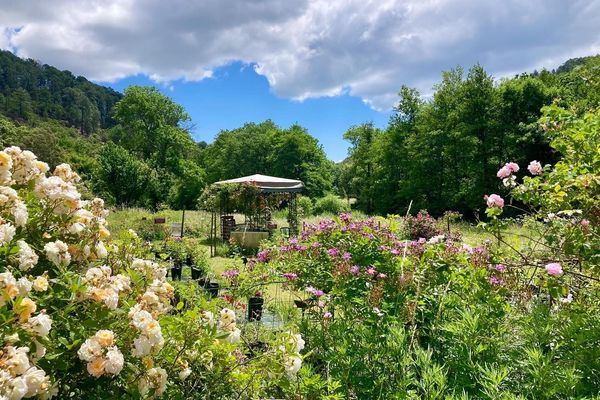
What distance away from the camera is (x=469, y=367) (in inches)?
62.5

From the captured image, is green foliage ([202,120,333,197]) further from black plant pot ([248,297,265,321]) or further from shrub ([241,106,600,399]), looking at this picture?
shrub ([241,106,600,399])

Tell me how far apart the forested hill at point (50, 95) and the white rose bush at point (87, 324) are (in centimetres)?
7781

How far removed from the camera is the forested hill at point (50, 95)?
242 feet

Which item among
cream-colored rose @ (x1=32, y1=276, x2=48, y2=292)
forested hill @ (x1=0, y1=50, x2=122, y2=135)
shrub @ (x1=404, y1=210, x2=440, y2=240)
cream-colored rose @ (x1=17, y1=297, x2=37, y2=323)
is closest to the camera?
cream-colored rose @ (x1=17, y1=297, x2=37, y2=323)

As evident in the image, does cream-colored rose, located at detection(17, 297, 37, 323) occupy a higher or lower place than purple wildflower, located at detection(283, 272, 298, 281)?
higher

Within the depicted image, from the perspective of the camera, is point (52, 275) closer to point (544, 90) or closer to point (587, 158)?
point (587, 158)

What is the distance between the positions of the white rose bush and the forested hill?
77.8m

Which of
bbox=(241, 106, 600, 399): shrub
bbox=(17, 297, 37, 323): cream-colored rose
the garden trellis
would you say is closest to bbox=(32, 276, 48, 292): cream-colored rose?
bbox=(17, 297, 37, 323): cream-colored rose

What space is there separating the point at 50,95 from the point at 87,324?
103 m

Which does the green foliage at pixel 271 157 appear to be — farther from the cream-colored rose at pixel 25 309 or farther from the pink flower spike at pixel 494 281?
the cream-colored rose at pixel 25 309

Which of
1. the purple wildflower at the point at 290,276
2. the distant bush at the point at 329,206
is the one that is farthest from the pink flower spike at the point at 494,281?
the distant bush at the point at 329,206

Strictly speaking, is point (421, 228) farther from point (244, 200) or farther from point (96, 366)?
point (96, 366)

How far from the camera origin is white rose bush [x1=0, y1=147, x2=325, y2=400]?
3.67ft

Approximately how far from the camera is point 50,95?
288 ft
